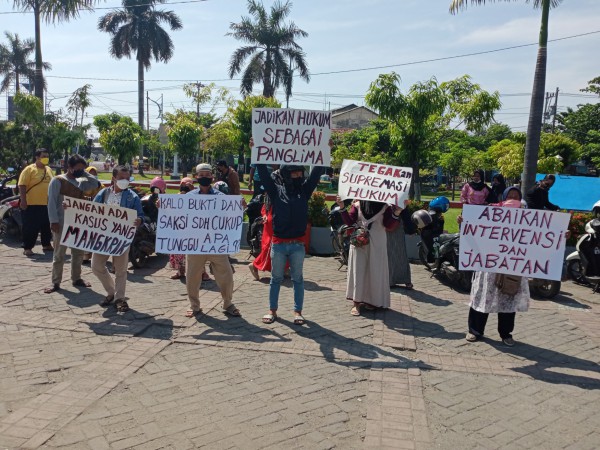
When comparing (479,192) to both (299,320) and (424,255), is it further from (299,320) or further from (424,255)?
(299,320)

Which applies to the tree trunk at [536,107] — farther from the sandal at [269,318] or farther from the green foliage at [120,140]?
the green foliage at [120,140]

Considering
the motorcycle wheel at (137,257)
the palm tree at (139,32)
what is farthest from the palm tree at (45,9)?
the palm tree at (139,32)

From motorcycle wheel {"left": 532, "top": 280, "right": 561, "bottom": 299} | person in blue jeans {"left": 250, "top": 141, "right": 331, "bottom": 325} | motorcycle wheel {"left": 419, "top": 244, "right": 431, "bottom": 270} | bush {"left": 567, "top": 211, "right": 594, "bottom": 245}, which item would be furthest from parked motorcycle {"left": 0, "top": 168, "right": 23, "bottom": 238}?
bush {"left": 567, "top": 211, "right": 594, "bottom": 245}

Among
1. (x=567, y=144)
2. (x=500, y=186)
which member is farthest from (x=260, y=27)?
(x=500, y=186)

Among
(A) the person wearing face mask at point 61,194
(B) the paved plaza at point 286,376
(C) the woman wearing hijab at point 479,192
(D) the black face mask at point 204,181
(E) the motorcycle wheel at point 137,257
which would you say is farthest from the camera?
(C) the woman wearing hijab at point 479,192

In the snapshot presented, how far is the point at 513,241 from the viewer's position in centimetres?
582

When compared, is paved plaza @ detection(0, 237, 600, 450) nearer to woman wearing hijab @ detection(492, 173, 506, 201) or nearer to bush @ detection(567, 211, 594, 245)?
bush @ detection(567, 211, 594, 245)

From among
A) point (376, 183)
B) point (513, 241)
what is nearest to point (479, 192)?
point (376, 183)

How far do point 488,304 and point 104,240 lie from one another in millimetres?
4640

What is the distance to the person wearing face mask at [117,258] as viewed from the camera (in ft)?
22.1

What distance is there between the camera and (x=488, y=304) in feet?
19.0

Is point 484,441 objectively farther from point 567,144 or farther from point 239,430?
point 567,144

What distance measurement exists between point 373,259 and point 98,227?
3.52 m

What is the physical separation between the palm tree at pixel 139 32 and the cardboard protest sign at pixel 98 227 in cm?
4067
